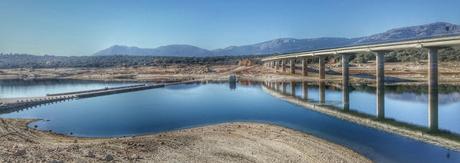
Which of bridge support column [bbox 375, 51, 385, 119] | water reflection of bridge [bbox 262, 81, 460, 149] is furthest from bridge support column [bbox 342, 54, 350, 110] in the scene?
bridge support column [bbox 375, 51, 385, 119]

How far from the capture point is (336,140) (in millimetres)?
30859

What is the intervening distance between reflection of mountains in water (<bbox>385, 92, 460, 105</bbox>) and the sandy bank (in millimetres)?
27157

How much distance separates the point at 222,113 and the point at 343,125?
1425 cm

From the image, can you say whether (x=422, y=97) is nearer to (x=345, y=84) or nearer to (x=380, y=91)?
(x=380, y=91)

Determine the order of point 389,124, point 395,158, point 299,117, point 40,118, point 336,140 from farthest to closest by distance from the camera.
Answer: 1. point 40,118
2. point 299,117
3. point 389,124
4. point 336,140
5. point 395,158

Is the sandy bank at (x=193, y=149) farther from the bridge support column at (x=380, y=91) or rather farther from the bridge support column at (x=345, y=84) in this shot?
the bridge support column at (x=345, y=84)

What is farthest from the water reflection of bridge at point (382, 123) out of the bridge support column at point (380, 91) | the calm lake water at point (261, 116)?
the calm lake water at point (261, 116)

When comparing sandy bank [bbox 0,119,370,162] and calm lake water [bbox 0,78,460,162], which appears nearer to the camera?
sandy bank [bbox 0,119,370,162]

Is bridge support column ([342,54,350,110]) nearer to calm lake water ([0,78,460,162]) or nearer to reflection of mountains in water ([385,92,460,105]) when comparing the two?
calm lake water ([0,78,460,162])

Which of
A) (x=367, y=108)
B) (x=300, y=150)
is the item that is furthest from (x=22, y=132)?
(x=367, y=108)

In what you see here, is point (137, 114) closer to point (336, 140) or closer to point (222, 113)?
point (222, 113)

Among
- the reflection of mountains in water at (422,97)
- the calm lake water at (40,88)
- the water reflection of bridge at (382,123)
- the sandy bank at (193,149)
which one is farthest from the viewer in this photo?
the calm lake water at (40,88)

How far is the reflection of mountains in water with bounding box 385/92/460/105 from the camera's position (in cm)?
5211

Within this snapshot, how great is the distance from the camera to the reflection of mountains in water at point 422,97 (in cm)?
5211
